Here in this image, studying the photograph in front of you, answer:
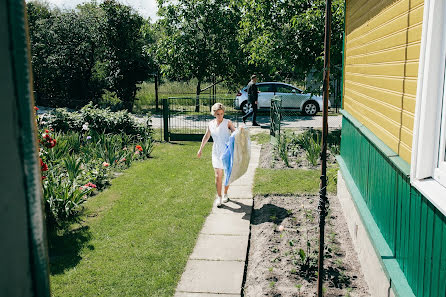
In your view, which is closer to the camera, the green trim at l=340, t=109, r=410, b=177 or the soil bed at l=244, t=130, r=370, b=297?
the green trim at l=340, t=109, r=410, b=177

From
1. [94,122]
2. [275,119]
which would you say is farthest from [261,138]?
[94,122]

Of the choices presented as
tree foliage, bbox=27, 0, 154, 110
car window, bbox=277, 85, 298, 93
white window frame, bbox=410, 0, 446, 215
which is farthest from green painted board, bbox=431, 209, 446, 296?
tree foliage, bbox=27, 0, 154, 110

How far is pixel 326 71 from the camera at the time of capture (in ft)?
12.1

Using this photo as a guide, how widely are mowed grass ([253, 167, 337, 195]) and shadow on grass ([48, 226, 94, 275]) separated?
3.18 meters

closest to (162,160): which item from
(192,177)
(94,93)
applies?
(192,177)

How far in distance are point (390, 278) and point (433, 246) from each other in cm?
96

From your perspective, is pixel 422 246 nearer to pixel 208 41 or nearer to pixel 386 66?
pixel 386 66

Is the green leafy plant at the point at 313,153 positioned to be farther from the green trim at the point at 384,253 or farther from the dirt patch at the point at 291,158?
the green trim at the point at 384,253

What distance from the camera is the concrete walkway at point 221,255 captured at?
4.66 m

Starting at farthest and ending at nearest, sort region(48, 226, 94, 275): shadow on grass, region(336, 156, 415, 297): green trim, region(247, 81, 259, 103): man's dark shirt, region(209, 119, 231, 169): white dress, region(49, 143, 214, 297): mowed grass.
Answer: region(247, 81, 259, 103): man's dark shirt < region(209, 119, 231, 169): white dress < region(48, 226, 94, 275): shadow on grass < region(49, 143, 214, 297): mowed grass < region(336, 156, 415, 297): green trim

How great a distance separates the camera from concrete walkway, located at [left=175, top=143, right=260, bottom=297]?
4665 millimetres

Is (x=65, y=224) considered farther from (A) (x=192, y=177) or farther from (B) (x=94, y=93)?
(B) (x=94, y=93)

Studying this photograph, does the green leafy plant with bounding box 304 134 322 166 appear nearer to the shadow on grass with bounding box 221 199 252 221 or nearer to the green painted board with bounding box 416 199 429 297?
the shadow on grass with bounding box 221 199 252 221

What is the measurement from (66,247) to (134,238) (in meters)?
0.89
